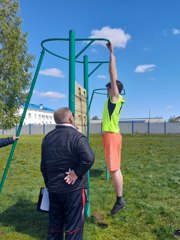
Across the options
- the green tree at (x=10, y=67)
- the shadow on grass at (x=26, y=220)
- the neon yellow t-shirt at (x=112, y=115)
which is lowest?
the shadow on grass at (x=26, y=220)

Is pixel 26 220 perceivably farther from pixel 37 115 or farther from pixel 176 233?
pixel 37 115

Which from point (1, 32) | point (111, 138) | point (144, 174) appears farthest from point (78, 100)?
point (1, 32)

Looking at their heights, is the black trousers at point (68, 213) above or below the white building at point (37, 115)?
below

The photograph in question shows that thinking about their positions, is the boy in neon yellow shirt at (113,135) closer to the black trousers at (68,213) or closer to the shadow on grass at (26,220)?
the black trousers at (68,213)

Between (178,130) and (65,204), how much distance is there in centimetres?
4946

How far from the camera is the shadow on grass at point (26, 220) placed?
15.8 ft

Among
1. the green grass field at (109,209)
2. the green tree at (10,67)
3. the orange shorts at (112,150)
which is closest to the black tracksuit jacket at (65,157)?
the orange shorts at (112,150)

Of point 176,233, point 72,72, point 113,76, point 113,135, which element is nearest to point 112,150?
point 113,135

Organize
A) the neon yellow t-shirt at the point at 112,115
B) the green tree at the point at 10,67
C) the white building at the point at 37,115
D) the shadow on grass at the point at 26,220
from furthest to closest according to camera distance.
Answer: the white building at the point at 37,115 → the green tree at the point at 10,67 → the shadow on grass at the point at 26,220 → the neon yellow t-shirt at the point at 112,115

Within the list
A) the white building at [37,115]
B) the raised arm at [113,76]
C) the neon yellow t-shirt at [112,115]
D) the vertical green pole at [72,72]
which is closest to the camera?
the raised arm at [113,76]

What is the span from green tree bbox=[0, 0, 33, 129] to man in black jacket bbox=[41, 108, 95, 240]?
41.9ft

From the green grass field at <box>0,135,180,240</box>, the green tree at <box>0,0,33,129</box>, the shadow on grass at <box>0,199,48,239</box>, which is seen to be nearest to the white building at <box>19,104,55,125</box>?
the green tree at <box>0,0,33,129</box>

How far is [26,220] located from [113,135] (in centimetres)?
219

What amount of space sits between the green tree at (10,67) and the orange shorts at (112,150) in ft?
39.9
